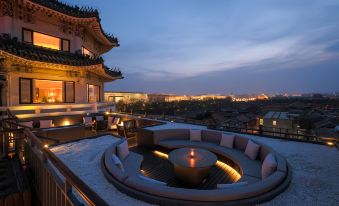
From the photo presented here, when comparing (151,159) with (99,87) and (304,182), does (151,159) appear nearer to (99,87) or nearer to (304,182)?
(304,182)

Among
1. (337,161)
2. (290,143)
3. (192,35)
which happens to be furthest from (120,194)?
(192,35)

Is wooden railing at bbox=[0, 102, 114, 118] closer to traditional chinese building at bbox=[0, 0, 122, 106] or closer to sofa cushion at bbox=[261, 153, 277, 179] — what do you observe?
traditional chinese building at bbox=[0, 0, 122, 106]

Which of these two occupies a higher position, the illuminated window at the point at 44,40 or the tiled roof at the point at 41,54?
the illuminated window at the point at 44,40

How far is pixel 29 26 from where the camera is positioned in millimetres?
11141

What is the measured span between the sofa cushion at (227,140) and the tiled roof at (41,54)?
8.94 metres

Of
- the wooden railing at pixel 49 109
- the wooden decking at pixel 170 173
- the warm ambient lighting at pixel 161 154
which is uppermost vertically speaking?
the wooden railing at pixel 49 109

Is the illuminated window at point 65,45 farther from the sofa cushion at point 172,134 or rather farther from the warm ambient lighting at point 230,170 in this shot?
the warm ambient lighting at point 230,170

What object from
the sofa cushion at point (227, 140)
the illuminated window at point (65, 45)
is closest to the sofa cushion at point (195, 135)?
→ the sofa cushion at point (227, 140)

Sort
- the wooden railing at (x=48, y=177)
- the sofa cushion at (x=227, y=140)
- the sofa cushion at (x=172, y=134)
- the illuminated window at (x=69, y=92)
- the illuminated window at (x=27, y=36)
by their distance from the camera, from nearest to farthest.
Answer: the wooden railing at (x=48, y=177)
the sofa cushion at (x=227, y=140)
the sofa cushion at (x=172, y=134)
the illuminated window at (x=27, y=36)
the illuminated window at (x=69, y=92)

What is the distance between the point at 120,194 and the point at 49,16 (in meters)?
12.6

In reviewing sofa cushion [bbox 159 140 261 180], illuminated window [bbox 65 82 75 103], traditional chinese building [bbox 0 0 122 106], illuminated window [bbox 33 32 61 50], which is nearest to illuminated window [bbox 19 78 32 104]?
traditional chinese building [bbox 0 0 122 106]

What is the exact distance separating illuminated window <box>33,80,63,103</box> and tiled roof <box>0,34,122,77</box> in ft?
6.01

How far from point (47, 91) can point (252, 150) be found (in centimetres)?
1290

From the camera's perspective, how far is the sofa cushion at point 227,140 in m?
7.98
